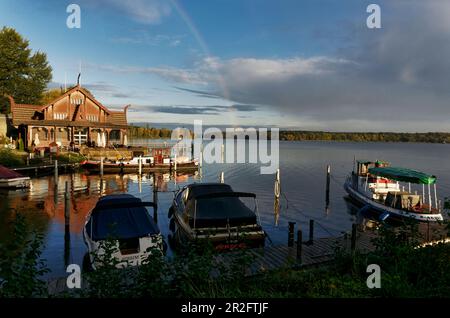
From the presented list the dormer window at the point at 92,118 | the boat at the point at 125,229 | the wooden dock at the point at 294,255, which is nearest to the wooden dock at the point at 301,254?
the wooden dock at the point at 294,255

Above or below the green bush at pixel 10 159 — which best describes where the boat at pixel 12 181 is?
below

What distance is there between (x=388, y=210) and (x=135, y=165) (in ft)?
116

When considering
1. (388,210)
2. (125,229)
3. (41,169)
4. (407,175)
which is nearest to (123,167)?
(41,169)

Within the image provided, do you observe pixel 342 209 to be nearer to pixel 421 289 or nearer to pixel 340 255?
pixel 340 255

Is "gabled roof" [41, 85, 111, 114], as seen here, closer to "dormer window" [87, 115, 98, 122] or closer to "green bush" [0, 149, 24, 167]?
"dormer window" [87, 115, 98, 122]

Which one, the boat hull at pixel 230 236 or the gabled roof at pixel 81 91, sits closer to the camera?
the boat hull at pixel 230 236

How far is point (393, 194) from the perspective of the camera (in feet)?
89.7

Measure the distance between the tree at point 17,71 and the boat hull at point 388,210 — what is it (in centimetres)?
6667

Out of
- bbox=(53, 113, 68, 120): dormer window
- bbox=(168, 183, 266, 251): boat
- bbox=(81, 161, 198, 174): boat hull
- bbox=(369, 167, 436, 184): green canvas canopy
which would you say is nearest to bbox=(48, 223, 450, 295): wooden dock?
bbox=(168, 183, 266, 251): boat

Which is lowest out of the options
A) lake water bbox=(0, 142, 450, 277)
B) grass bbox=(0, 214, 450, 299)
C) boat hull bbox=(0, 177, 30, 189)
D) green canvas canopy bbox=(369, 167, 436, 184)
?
lake water bbox=(0, 142, 450, 277)

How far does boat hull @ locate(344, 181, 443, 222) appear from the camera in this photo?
23.6 meters

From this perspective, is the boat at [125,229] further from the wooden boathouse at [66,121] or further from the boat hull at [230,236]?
the wooden boathouse at [66,121]

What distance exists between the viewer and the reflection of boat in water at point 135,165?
49.4 meters

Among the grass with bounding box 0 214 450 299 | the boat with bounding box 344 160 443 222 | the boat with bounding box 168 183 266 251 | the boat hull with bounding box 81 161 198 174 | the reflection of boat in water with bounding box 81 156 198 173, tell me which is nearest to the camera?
the grass with bounding box 0 214 450 299
